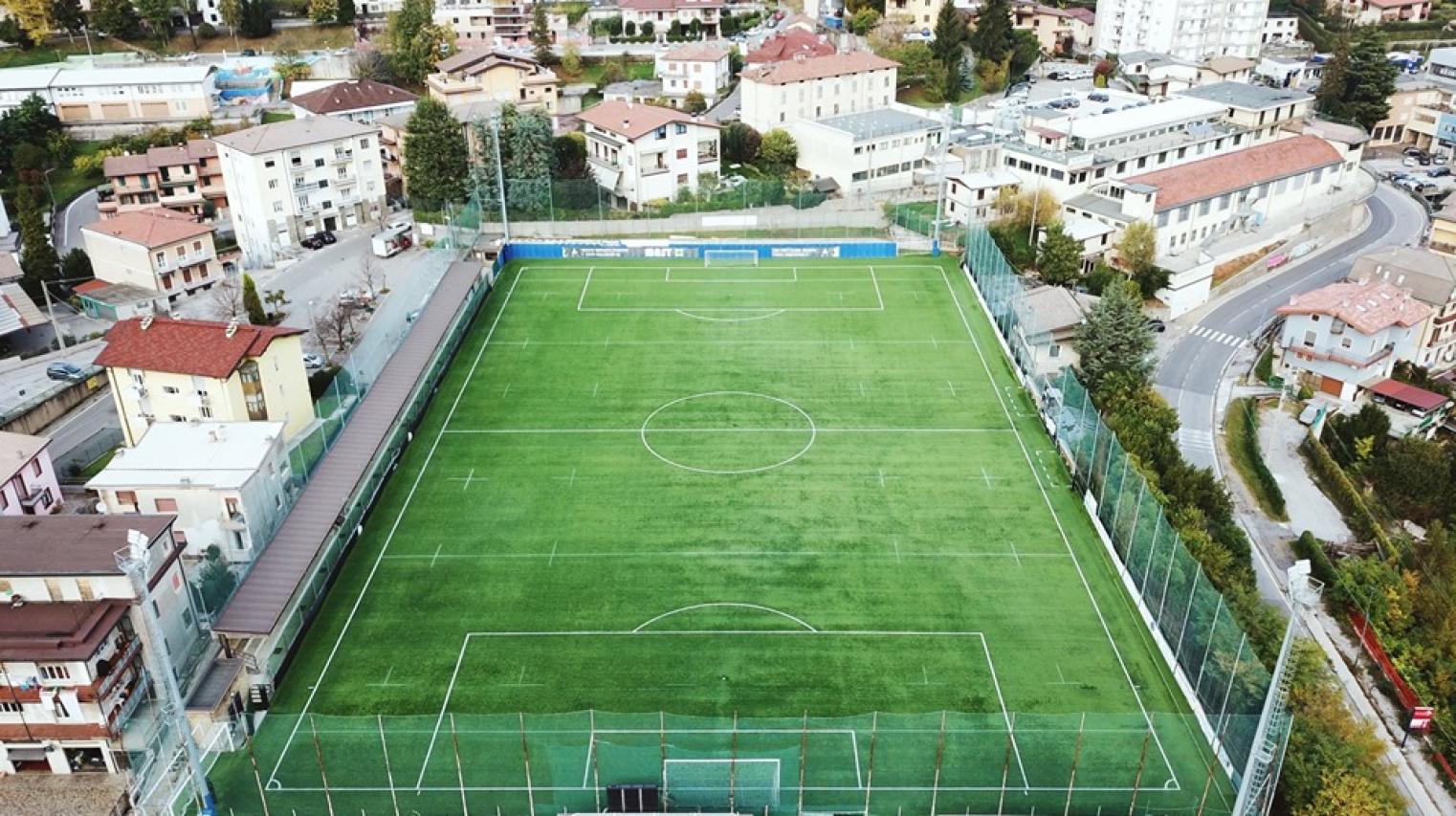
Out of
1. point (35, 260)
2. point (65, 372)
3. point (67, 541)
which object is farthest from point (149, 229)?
point (67, 541)

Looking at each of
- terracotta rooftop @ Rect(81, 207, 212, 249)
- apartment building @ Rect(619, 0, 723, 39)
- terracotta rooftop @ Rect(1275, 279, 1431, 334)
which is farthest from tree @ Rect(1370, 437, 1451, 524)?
apartment building @ Rect(619, 0, 723, 39)

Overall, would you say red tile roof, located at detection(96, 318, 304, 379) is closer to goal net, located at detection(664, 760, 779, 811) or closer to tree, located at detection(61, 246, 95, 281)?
goal net, located at detection(664, 760, 779, 811)

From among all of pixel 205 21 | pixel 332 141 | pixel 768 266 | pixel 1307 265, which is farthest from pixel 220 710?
pixel 205 21

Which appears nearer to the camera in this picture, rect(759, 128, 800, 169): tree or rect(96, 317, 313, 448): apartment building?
rect(96, 317, 313, 448): apartment building

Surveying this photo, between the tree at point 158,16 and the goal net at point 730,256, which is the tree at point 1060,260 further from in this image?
the tree at point 158,16

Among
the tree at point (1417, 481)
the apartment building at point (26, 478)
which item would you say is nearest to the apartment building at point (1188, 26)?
the tree at point (1417, 481)
